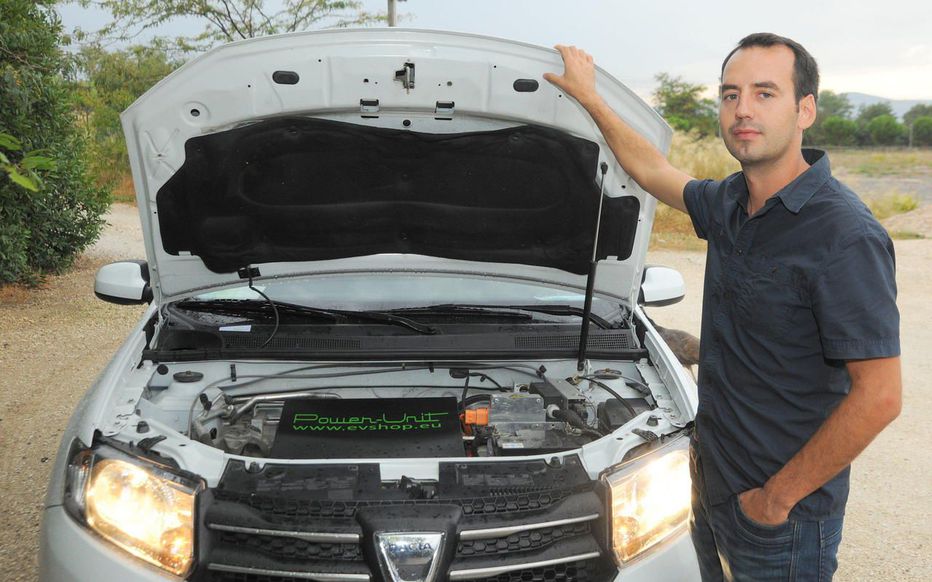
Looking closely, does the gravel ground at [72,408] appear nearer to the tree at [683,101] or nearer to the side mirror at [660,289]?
the side mirror at [660,289]

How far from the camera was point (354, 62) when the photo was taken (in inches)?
98.9

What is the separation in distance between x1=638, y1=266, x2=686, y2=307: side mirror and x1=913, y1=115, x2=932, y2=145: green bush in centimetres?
5696

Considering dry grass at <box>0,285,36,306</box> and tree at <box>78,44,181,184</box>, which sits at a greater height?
tree at <box>78,44,181,184</box>

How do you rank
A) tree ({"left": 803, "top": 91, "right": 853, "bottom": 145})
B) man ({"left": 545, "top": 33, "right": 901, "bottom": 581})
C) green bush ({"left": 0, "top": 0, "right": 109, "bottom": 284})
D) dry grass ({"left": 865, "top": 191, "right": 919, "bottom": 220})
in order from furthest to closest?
tree ({"left": 803, "top": 91, "right": 853, "bottom": 145}) → dry grass ({"left": 865, "top": 191, "right": 919, "bottom": 220}) → green bush ({"left": 0, "top": 0, "right": 109, "bottom": 284}) → man ({"left": 545, "top": 33, "right": 901, "bottom": 581})

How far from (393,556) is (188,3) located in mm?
17637

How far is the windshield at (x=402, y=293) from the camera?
11.0 feet

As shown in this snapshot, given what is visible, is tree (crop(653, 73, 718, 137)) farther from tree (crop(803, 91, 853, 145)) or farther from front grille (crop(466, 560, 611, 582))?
front grille (crop(466, 560, 611, 582))

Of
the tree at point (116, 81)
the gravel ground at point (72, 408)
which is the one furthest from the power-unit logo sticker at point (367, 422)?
the tree at point (116, 81)

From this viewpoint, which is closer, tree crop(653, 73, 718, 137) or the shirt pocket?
the shirt pocket

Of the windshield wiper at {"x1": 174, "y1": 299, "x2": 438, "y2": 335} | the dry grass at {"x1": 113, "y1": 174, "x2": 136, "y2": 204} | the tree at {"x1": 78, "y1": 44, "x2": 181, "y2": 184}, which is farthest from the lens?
the dry grass at {"x1": 113, "y1": 174, "x2": 136, "y2": 204}

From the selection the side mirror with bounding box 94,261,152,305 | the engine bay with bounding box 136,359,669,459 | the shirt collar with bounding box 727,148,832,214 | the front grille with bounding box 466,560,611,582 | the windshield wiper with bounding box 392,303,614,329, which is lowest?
the front grille with bounding box 466,560,611,582

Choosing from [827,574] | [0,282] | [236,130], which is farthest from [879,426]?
[0,282]

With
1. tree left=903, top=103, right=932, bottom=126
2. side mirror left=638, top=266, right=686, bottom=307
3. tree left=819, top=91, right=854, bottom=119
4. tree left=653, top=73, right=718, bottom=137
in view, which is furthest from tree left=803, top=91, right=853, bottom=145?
side mirror left=638, top=266, right=686, bottom=307

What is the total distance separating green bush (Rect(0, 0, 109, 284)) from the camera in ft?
25.1
